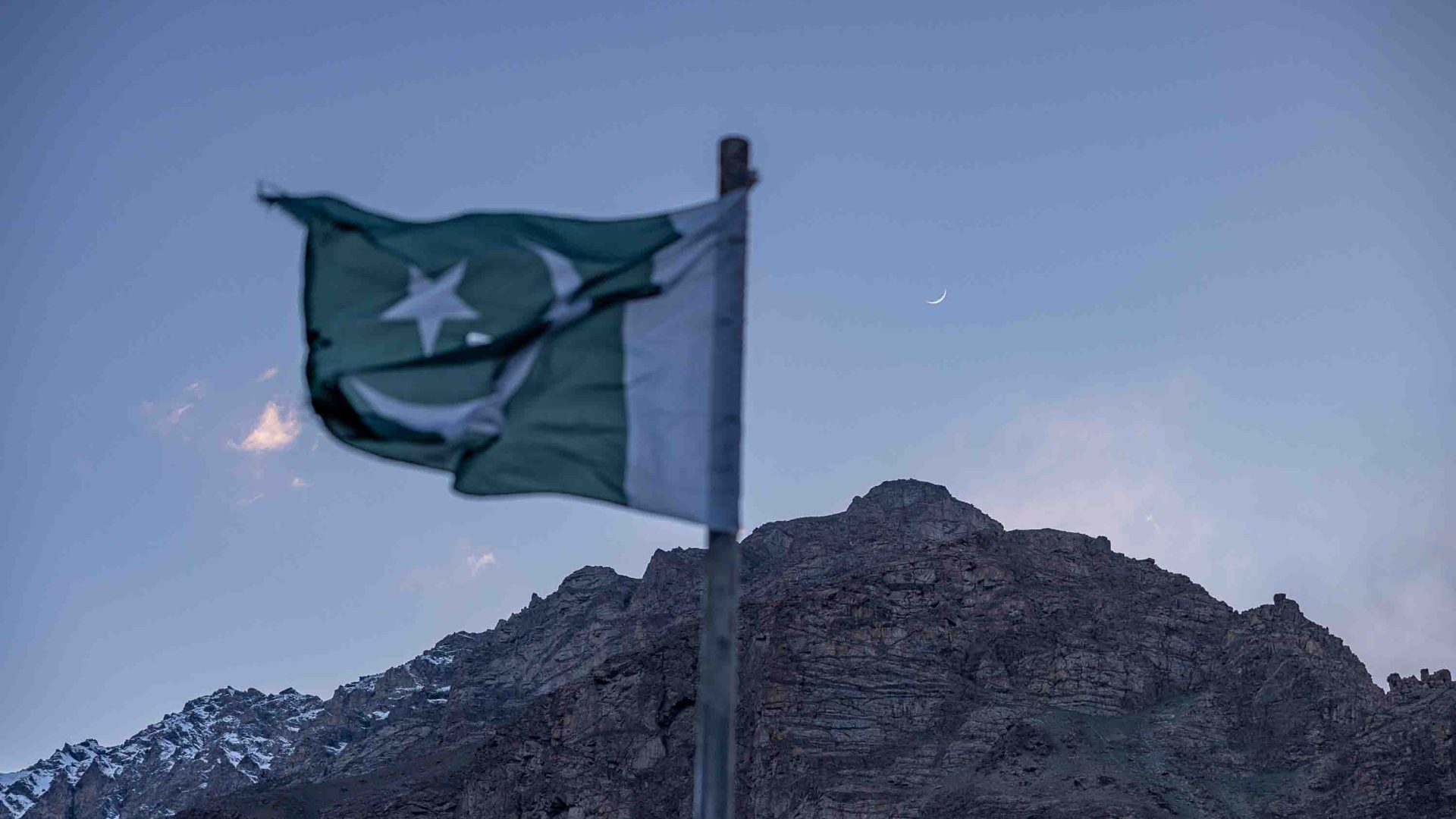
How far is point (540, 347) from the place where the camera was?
34.7 feet

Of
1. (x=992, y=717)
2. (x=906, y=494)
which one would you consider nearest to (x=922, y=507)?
(x=906, y=494)

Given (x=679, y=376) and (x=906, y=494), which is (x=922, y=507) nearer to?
(x=906, y=494)

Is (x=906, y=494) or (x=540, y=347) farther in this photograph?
(x=906, y=494)

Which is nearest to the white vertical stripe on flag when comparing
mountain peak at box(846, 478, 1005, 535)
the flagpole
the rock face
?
the flagpole

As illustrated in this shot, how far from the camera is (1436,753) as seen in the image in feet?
334

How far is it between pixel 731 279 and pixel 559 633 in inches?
7224

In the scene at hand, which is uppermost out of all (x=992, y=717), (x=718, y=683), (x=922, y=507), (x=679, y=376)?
(x=922, y=507)

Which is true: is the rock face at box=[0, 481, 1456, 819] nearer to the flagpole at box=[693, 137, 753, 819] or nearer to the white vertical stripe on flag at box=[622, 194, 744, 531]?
the white vertical stripe on flag at box=[622, 194, 744, 531]

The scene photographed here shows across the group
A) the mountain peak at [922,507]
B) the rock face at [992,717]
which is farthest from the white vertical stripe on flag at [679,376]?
the mountain peak at [922,507]

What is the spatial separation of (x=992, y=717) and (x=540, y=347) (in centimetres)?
11121

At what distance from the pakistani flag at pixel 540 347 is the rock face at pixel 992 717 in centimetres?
9176

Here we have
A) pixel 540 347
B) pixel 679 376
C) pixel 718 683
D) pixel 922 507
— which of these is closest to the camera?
pixel 718 683

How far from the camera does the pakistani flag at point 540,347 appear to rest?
10062 millimetres

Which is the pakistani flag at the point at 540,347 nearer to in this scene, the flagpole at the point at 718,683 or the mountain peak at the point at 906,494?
the flagpole at the point at 718,683
